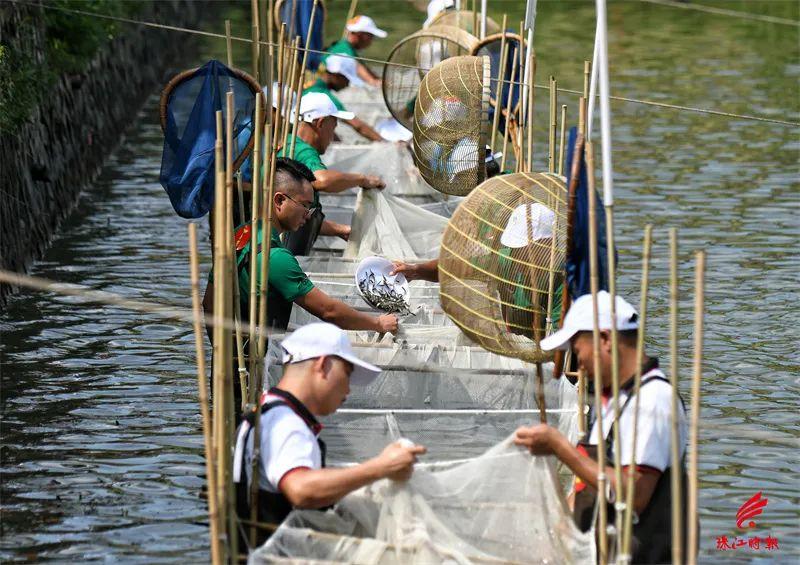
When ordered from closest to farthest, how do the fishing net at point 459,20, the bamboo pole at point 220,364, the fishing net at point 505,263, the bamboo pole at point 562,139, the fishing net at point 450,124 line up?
the bamboo pole at point 220,364 < the fishing net at point 505,263 < the bamboo pole at point 562,139 < the fishing net at point 450,124 < the fishing net at point 459,20

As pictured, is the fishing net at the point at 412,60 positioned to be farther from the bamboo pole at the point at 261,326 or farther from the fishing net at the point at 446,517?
the fishing net at the point at 446,517

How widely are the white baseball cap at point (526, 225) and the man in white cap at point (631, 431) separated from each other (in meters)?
1.25

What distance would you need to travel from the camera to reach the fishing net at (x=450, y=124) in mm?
8734

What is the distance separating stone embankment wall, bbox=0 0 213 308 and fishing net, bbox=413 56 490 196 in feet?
9.58

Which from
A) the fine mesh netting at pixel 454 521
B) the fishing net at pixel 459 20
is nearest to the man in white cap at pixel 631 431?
the fine mesh netting at pixel 454 521

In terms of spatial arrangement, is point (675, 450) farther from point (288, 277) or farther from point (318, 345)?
point (288, 277)

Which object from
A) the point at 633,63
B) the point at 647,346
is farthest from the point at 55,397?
the point at 633,63

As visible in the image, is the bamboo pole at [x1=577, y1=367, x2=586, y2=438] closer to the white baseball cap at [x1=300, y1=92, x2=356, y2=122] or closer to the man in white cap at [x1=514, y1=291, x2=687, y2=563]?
the man in white cap at [x1=514, y1=291, x2=687, y2=563]

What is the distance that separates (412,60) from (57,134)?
3250 millimetres

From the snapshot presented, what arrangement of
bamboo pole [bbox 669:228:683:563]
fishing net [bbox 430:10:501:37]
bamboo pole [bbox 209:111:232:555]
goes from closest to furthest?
1. bamboo pole [bbox 669:228:683:563]
2. bamboo pole [bbox 209:111:232:555]
3. fishing net [bbox 430:10:501:37]

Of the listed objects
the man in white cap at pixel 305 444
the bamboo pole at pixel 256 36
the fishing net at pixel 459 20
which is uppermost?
the bamboo pole at pixel 256 36

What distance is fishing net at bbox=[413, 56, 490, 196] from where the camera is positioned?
8.73m

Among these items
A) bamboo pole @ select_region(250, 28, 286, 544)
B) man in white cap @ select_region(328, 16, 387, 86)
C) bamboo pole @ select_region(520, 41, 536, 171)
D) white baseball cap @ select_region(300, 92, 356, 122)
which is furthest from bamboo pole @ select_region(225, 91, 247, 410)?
man in white cap @ select_region(328, 16, 387, 86)

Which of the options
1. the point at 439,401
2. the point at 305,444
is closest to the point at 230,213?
the point at 305,444
